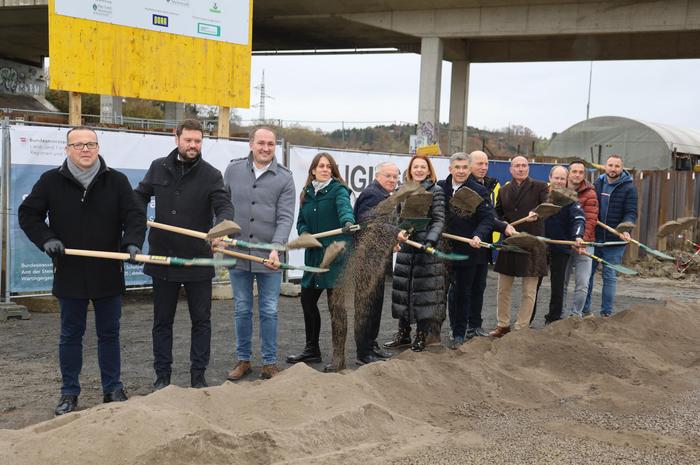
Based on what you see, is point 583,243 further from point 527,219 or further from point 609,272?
point 609,272

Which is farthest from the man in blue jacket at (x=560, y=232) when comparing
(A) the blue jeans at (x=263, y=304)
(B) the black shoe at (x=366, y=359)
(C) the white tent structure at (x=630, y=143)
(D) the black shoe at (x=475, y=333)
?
(C) the white tent structure at (x=630, y=143)

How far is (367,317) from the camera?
21.3ft

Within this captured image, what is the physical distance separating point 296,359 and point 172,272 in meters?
1.71

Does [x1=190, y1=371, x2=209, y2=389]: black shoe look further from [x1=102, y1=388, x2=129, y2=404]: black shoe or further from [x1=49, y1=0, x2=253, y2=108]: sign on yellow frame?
[x1=49, y1=0, x2=253, y2=108]: sign on yellow frame

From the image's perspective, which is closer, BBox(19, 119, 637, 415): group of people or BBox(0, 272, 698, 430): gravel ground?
BBox(19, 119, 637, 415): group of people

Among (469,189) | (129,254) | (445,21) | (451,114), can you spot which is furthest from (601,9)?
(129,254)

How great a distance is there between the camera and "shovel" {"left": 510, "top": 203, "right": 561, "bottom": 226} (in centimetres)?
731

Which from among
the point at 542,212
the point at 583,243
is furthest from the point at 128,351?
the point at 583,243

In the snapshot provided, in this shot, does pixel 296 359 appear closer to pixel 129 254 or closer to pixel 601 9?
pixel 129 254

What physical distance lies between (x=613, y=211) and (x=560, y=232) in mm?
1113

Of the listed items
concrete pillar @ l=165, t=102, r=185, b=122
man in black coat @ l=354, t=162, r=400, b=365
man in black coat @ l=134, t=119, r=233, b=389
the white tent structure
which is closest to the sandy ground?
man in black coat @ l=354, t=162, r=400, b=365

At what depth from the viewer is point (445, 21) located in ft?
79.1

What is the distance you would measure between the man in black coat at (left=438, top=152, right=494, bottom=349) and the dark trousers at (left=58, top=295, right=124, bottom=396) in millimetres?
3514

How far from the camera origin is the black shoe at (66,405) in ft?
15.4
